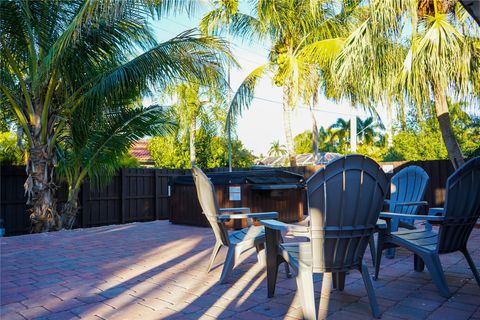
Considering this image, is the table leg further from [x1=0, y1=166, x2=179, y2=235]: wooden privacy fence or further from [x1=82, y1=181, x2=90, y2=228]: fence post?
[x1=82, y1=181, x2=90, y2=228]: fence post

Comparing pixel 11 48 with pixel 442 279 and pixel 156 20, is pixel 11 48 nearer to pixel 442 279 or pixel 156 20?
pixel 156 20

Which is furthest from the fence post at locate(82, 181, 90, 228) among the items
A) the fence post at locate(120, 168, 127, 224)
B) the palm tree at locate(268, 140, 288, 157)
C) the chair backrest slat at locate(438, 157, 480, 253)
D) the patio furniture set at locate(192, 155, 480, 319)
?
the palm tree at locate(268, 140, 288, 157)

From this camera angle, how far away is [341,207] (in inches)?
95.3

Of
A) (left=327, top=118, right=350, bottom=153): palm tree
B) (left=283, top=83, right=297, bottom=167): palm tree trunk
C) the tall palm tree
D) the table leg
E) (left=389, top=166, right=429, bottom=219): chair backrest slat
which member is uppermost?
(left=327, top=118, right=350, bottom=153): palm tree

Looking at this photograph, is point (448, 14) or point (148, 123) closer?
point (448, 14)

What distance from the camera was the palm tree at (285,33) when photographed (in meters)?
10.4

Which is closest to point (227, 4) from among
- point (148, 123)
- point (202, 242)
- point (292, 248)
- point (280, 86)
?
point (280, 86)

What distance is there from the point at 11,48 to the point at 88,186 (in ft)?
14.5

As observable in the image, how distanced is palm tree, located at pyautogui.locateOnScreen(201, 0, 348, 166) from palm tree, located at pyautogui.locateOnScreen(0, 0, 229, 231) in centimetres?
431

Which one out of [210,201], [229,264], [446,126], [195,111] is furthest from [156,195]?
[229,264]

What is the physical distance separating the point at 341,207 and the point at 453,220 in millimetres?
1096

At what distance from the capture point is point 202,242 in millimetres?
5805

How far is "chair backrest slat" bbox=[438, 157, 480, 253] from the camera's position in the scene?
112 inches

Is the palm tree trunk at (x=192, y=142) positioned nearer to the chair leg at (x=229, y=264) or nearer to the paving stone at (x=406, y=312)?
the chair leg at (x=229, y=264)
